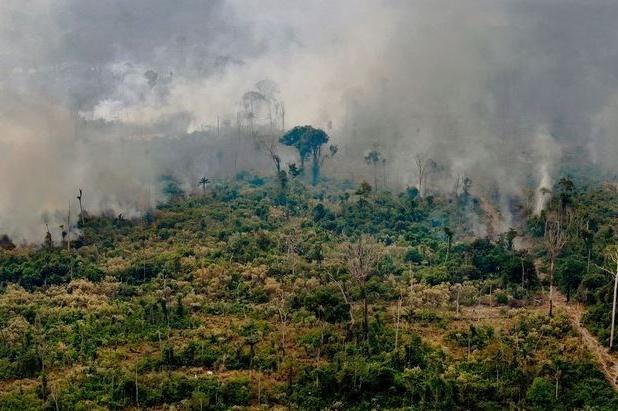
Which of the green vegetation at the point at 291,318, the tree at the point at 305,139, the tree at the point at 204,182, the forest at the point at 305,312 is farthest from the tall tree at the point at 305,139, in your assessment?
the green vegetation at the point at 291,318

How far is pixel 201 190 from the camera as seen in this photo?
314 feet

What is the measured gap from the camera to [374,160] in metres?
107

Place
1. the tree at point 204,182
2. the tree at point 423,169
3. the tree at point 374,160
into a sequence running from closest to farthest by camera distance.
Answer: the tree at point 204,182, the tree at point 423,169, the tree at point 374,160

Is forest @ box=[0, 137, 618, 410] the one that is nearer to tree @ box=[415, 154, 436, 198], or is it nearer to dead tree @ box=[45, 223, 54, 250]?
dead tree @ box=[45, 223, 54, 250]

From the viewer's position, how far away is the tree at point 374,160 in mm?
107188

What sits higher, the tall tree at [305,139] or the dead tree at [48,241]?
the tall tree at [305,139]

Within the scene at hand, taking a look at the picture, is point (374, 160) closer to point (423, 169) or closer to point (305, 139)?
point (423, 169)

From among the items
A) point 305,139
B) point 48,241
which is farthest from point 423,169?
point 48,241

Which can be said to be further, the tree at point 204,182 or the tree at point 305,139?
the tree at point 305,139

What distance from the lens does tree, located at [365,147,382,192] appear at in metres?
107

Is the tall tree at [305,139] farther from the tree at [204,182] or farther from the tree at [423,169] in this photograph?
the tree at [204,182]

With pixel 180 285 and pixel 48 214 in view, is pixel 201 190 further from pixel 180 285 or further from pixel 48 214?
pixel 180 285

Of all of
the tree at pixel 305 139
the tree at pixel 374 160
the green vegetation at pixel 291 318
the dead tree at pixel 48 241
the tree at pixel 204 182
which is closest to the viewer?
the green vegetation at pixel 291 318

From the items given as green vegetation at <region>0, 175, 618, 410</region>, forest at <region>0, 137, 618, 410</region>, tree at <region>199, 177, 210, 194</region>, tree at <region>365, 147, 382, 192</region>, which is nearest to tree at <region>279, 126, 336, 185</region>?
tree at <region>365, 147, 382, 192</region>
